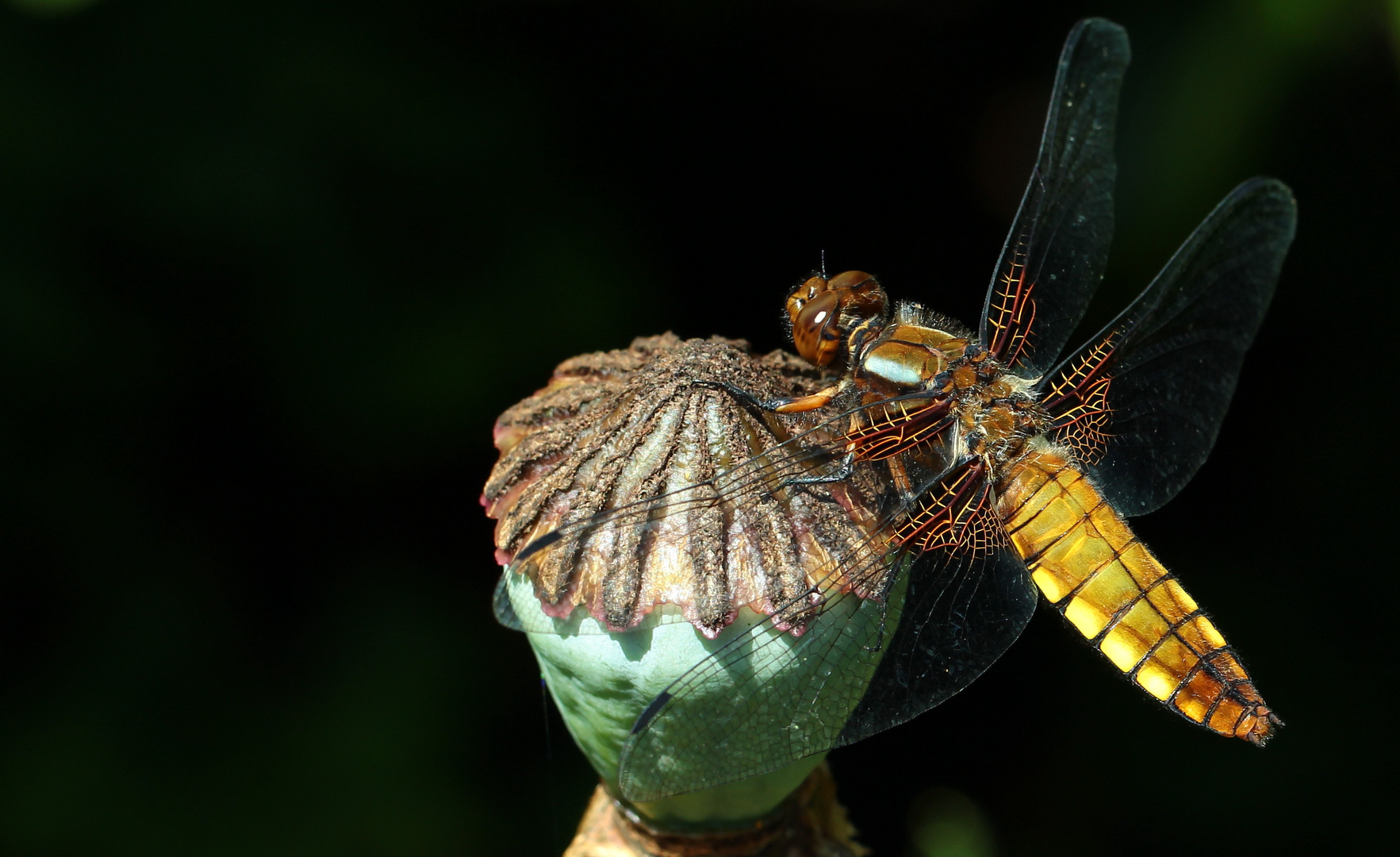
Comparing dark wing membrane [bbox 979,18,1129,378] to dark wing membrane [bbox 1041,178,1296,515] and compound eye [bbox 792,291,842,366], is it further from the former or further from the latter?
compound eye [bbox 792,291,842,366]

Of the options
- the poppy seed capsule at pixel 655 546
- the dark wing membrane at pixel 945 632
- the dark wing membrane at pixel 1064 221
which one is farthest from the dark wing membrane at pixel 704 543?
the dark wing membrane at pixel 1064 221

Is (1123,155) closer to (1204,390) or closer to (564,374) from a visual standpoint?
(1204,390)

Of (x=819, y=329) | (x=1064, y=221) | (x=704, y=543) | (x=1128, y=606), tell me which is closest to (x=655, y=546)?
(x=704, y=543)

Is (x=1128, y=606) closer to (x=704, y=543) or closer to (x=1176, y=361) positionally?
(x=1176, y=361)

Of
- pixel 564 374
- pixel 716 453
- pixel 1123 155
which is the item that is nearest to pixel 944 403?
pixel 716 453

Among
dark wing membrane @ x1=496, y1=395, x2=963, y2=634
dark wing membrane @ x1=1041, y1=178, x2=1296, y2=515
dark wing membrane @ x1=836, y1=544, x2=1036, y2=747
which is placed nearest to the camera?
dark wing membrane @ x1=496, y1=395, x2=963, y2=634

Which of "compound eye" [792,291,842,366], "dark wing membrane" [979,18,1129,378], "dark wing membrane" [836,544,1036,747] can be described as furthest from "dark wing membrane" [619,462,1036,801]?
"dark wing membrane" [979,18,1129,378]
